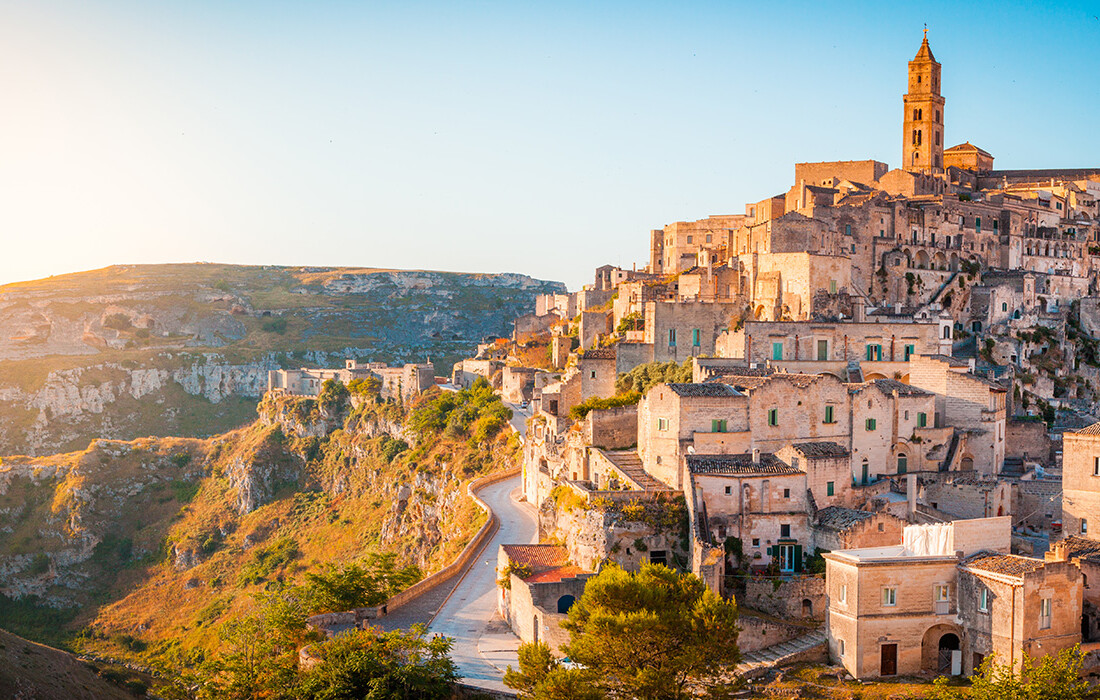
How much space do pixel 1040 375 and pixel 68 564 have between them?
227 feet

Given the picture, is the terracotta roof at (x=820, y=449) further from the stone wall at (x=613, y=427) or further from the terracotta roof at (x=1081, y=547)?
the stone wall at (x=613, y=427)

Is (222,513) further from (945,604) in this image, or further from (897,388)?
(945,604)

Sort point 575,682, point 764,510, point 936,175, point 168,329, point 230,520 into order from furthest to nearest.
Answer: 1. point 168,329
2. point 230,520
3. point 936,175
4. point 764,510
5. point 575,682

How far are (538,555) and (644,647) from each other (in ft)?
34.3

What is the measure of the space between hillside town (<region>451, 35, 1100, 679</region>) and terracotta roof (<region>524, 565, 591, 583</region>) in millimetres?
143

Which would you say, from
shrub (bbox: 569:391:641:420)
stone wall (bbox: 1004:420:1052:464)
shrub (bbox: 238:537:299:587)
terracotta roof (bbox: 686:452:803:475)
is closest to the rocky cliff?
shrub (bbox: 238:537:299:587)

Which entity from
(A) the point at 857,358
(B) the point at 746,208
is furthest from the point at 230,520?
(A) the point at 857,358

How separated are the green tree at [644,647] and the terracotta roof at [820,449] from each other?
9798 mm

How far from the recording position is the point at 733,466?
35156 mm

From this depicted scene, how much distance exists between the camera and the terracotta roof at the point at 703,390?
36844 mm

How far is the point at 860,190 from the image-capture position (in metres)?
66.0

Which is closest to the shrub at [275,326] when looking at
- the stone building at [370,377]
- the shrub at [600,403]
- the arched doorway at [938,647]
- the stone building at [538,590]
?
the stone building at [370,377]

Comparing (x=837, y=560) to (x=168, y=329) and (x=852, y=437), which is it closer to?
(x=852, y=437)

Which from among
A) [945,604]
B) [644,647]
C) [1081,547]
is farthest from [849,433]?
[644,647]
